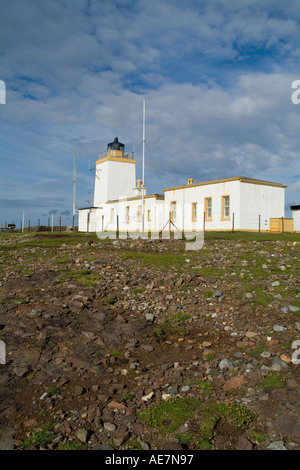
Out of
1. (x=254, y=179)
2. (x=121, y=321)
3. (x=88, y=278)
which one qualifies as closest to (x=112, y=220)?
(x=254, y=179)

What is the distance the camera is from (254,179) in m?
32.4

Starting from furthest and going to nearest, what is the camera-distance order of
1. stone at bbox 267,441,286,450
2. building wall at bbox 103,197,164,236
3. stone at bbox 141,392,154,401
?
building wall at bbox 103,197,164,236
stone at bbox 141,392,154,401
stone at bbox 267,441,286,450

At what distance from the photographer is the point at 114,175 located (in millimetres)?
48312

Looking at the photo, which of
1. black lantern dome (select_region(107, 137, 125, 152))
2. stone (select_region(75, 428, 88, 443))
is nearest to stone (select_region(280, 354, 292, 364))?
→ stone (select_region(75, 428, 88, 443))

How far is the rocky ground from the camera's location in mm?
4559

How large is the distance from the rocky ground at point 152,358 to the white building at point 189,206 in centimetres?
1844

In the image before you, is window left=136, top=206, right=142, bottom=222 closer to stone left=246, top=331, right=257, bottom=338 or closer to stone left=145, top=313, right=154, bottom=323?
stone left=145, top=313, right=154, bottom=323

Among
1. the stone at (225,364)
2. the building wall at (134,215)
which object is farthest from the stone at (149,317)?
the building wall at (134,215)

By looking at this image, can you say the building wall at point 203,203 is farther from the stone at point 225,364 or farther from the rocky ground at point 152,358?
the stone at point 225,364

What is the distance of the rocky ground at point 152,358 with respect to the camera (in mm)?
4559

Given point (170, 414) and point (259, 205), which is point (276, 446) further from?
point (259, 205)

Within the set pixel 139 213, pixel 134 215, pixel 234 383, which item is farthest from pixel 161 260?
pixel 134 215

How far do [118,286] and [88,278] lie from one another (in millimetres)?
1046

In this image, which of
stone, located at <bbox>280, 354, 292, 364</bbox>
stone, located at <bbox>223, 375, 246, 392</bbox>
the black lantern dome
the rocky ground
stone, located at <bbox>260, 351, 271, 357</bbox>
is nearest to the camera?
the rocky ground
